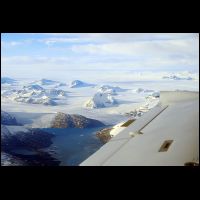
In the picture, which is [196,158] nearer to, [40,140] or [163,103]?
[163,103]

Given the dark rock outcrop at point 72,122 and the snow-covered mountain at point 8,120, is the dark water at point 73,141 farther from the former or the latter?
the snow-covered mountain at point 8,120

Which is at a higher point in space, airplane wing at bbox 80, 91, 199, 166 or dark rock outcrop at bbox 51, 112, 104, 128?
airplane wing at bbox 80, 91, 199, 166

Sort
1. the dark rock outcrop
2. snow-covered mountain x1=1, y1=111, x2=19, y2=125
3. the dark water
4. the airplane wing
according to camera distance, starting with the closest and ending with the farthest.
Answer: the airplane wing → the dark water → the dark rock outcrop → snow-covered mountain x1=1, y1=111, x2=19, y2=125

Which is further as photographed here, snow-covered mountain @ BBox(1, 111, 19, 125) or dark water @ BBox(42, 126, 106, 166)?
snow-covered mountain @ BBox(1, 111, 19, 125)

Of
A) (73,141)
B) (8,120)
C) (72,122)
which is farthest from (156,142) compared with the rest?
(8,120)

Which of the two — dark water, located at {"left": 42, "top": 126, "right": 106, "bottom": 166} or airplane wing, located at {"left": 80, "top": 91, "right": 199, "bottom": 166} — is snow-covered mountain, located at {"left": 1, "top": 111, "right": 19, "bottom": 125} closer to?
dark water, located at {"left": 42, "top": 126, "right": 106, "bottom": 166}

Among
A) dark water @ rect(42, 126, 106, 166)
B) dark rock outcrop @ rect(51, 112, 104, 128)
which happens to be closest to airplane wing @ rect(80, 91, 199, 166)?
dark water @ rect(42, 126, 106, 166)

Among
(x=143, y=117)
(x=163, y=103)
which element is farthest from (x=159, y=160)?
(x=163, y=103)

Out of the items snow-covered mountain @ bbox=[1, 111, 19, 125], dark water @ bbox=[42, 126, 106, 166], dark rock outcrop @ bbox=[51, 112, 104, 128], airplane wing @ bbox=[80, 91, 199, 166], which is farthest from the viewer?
snow-covered mountain @ bbox=[1, 111, 19, 125]
